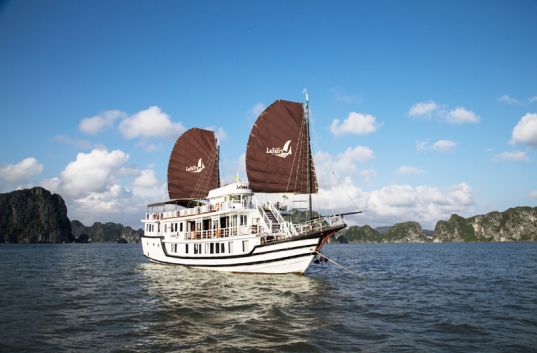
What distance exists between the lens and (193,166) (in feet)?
139

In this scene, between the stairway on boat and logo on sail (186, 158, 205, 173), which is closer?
the stairway on boat

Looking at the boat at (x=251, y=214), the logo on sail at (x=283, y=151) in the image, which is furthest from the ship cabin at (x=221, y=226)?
the logo on sail at (x=283, y=151)

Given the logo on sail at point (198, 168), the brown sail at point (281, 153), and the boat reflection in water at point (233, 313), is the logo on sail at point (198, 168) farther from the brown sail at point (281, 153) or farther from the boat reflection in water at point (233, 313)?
the boat reflection in water at point (233, 313)

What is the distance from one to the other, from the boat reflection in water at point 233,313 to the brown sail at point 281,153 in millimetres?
9507

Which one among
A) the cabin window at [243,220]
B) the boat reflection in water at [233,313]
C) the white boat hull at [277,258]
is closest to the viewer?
the boat reflection in water at [233,313]

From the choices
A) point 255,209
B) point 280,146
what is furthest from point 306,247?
point 280,146

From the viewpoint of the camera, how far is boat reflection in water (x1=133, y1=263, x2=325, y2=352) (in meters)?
11.6

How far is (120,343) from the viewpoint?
11492 mm

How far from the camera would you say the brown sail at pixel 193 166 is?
41469 millimetres

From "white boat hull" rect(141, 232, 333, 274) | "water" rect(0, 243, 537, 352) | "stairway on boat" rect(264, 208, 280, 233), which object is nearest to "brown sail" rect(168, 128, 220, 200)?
"stairway on boat" rect(264, 208, 280, 233)

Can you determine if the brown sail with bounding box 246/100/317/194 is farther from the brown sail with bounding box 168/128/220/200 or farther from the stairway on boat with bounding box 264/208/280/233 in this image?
the brown sail with bounding box 168/128/220/200

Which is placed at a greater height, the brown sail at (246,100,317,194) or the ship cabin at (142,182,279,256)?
the brown sail at (246,100,317,194)

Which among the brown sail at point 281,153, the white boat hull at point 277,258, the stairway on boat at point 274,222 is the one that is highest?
the brown sail at point 281,153

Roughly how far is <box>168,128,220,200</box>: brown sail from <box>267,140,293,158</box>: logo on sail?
10298 millimetres
